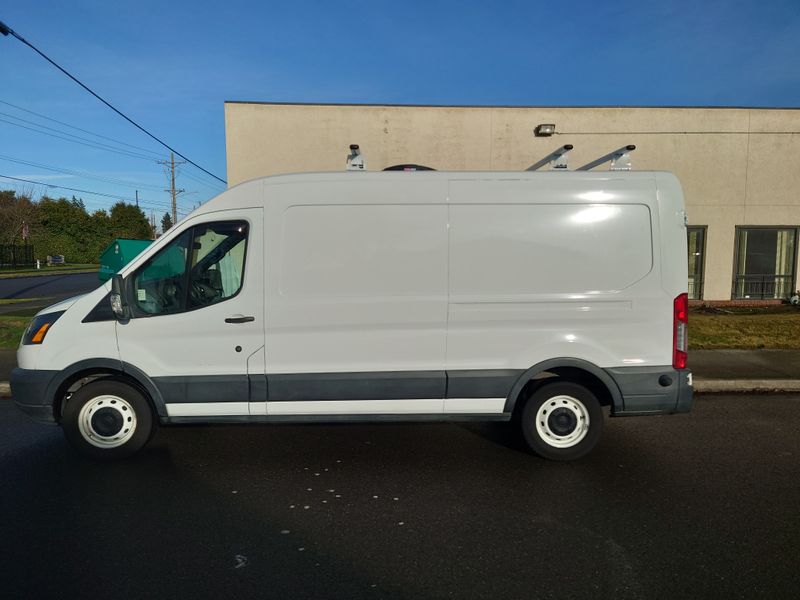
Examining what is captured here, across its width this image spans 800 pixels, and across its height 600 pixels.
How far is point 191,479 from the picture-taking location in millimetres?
4004

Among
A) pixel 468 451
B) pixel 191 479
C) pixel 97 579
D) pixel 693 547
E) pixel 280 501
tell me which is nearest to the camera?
pixel 97 579

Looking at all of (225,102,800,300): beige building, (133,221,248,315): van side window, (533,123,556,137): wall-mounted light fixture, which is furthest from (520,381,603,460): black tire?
(533,123,556,137): wall-mounted light fixture

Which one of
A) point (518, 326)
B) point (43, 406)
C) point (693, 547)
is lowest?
point (693, 547)

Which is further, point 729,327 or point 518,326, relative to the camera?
point 729,327

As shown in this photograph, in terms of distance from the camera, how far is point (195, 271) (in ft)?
13.8

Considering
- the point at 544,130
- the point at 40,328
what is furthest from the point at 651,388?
the point at 544,130

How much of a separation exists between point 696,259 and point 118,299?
12.3m

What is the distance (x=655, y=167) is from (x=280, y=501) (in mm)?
11340

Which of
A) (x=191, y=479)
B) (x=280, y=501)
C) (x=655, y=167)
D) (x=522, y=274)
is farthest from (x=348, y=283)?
(x=655, y=167)

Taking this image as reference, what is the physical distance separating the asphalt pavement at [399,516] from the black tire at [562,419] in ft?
0.46

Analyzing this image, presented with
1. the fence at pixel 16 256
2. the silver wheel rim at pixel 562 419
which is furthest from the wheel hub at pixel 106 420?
the fence at pixel 16 256

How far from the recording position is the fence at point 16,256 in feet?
129

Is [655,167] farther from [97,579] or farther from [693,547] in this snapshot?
[97,579]

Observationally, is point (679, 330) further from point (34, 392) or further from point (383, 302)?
point (34, 392)
